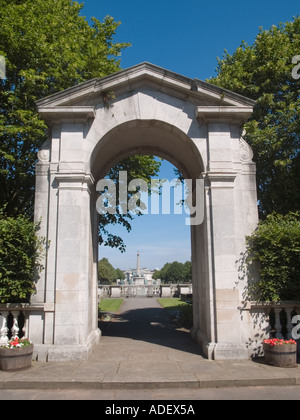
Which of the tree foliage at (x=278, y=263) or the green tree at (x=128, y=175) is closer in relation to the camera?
the tree foliage at (x=278, y=263)

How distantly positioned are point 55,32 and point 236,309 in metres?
13.4

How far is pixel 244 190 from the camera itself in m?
9.57

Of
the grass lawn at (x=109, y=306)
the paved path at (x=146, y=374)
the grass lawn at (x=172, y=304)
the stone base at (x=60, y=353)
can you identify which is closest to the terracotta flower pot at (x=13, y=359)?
the paved path at (x=146, y=374)

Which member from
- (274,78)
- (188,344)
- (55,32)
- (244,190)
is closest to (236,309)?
(188,344)

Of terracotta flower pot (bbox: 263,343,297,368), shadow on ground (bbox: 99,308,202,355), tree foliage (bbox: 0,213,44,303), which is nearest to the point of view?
terracotta flower pot (bbox: 263,343,297,368)

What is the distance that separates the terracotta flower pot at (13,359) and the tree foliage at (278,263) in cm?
578

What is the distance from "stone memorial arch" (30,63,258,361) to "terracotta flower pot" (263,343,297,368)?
33.4 inches

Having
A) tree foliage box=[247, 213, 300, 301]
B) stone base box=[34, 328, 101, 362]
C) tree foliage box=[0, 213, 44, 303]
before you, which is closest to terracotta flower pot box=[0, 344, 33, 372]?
stone base box=[34, 328, 101, 362]

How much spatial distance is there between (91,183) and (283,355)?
21.8ft

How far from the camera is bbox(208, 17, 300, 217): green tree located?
14.3 metres

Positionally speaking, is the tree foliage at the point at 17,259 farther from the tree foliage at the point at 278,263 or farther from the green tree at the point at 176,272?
the green tree at the point at 176,272

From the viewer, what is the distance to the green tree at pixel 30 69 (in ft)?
43.3

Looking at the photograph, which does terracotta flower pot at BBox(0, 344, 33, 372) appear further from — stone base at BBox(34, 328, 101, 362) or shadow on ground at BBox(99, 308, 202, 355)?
shadow on ground at BBox(99, 308, 202, 355)

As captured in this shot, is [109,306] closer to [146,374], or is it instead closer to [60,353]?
[60,353]
